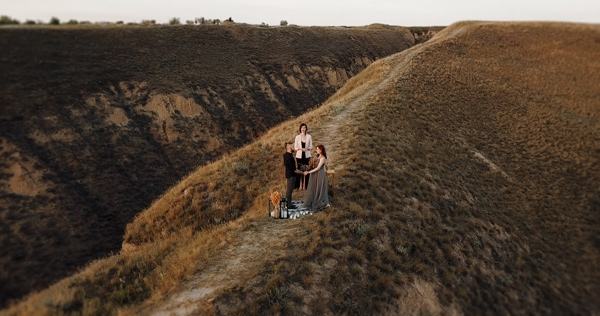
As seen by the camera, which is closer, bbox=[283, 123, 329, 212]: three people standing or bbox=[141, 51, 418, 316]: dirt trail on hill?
bbox=[141, 51, 418, 316]: dirt trail on hill

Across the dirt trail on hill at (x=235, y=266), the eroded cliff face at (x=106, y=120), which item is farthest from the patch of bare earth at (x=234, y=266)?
the eroded cliff face at (x=106, y=120)

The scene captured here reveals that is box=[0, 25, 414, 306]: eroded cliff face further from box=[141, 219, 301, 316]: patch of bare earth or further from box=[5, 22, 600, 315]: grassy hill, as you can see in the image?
box=[141, 219, 301, 316]: patch of bare earth

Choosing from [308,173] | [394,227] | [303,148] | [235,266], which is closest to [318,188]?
[308,173]

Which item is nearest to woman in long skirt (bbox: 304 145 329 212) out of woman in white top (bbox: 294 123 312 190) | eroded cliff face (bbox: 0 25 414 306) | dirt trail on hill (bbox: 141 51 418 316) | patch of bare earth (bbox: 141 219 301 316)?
woman in white top (bbox: 294 123 312 190)

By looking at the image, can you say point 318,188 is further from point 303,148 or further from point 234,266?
point 234,266

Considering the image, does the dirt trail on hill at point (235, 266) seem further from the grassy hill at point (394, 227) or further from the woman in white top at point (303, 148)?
the woman in white top at point (303, 148)

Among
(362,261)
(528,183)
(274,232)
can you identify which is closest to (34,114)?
(274,232)
